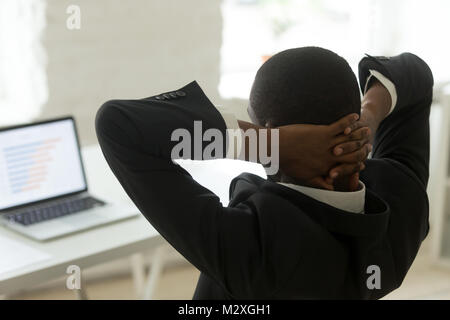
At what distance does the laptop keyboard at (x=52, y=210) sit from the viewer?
1794mm

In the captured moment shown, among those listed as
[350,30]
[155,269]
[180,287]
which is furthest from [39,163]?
[350,30]

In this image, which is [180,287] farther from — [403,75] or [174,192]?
[174,192]

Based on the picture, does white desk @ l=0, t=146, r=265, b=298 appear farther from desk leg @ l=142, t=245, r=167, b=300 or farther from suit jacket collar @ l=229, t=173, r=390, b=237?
suit jacket collar @ l=229, t=173, r=390, b=237

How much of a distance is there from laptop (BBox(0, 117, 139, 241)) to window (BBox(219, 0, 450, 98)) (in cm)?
140

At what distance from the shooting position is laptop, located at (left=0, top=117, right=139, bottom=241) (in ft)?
5.88

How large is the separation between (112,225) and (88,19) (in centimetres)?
98

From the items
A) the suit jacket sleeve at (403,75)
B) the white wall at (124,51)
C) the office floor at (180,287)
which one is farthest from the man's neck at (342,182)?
the office floor at (180,287)

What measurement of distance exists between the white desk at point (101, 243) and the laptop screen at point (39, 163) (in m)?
0.11

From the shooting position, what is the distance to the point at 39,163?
1.89 meters

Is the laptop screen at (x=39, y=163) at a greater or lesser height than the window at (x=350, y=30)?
lesser

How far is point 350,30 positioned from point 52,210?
2.12 meters

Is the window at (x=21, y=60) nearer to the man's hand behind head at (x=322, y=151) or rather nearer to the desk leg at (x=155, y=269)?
the desk leg at (x=155, y=269)

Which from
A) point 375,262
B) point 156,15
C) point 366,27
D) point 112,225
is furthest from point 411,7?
point 375,262
